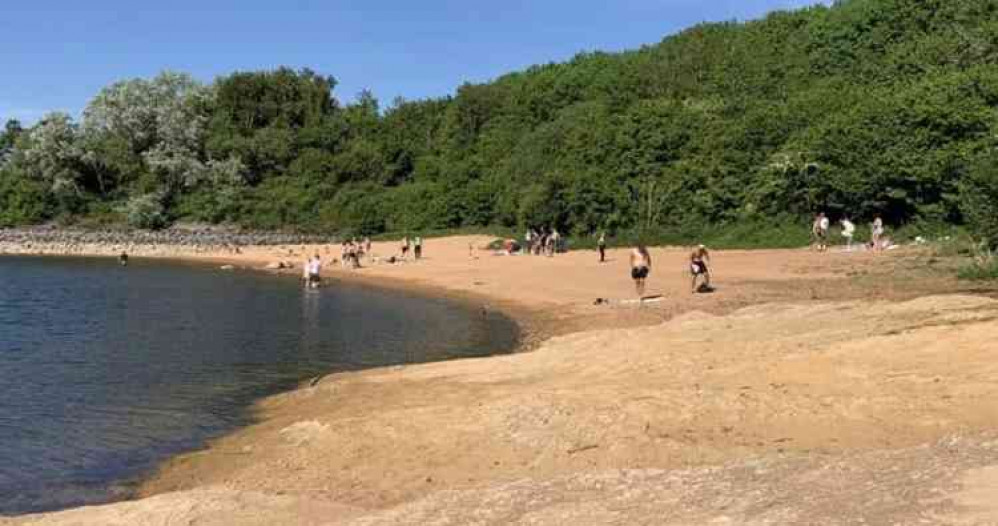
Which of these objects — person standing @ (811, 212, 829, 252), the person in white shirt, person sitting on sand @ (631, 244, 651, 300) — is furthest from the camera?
the person in white shirt

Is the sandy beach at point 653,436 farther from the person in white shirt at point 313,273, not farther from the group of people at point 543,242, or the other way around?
the group of people at point 543,242

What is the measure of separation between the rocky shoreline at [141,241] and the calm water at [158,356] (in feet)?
93.1

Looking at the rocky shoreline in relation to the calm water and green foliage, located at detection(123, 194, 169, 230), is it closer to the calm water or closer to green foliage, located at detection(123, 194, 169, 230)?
green foliage, located at detection(123, 194, 169, 230)

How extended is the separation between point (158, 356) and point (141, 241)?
193ft

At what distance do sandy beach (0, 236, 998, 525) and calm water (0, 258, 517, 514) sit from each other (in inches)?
44.8

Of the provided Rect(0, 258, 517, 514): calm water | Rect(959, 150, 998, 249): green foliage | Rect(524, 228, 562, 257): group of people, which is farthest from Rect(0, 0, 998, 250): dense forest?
Rect(0, 258, 517, 514): calm water

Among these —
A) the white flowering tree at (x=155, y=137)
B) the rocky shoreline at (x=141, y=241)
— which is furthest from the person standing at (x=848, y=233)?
the white flowering tree at (x=155, y=137)

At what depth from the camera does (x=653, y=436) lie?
980 cm

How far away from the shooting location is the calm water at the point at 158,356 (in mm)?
12234

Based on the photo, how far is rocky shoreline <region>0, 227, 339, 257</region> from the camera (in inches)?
2744

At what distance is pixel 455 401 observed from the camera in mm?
12805

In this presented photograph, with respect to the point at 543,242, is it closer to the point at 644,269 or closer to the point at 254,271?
the point at 254,271

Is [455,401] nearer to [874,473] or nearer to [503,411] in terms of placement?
[503,411]

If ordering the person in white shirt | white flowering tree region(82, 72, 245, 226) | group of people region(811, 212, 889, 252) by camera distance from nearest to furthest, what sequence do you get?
group of people region(811, 212, 889, 252) < the person in white shirt < white flowering tree region(82, 72, 245, 226)
